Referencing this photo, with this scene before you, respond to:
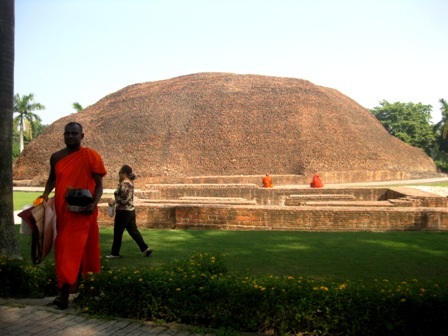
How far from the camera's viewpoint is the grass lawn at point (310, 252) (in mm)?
4816

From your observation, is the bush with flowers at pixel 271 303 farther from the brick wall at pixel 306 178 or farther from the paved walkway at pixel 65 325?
the brick wall at pixel 306 178

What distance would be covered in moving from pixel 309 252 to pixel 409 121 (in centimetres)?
4604

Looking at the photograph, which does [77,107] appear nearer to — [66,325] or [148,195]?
[148,195]

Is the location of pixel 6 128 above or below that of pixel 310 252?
above

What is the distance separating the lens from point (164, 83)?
151 ft

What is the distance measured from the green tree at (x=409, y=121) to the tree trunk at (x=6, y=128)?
46.1 metres

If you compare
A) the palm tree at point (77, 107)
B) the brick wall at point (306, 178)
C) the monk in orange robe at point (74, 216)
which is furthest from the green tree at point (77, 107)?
the monk in orange robe at point (74, 216)

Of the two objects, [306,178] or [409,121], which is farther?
[409,121]

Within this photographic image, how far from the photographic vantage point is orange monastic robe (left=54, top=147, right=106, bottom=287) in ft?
11.7

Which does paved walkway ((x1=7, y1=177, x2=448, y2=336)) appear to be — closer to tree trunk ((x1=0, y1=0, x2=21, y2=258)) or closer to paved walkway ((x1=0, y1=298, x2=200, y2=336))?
paved walkway ((x1=0, y1=298, x2=200, y2=336))

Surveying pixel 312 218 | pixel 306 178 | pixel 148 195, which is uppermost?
pixel 306 178

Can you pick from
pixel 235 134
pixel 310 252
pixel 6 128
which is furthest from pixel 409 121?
pixel 6 128

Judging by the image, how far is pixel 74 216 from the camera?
12.0 ft

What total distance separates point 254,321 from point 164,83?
4452cm
